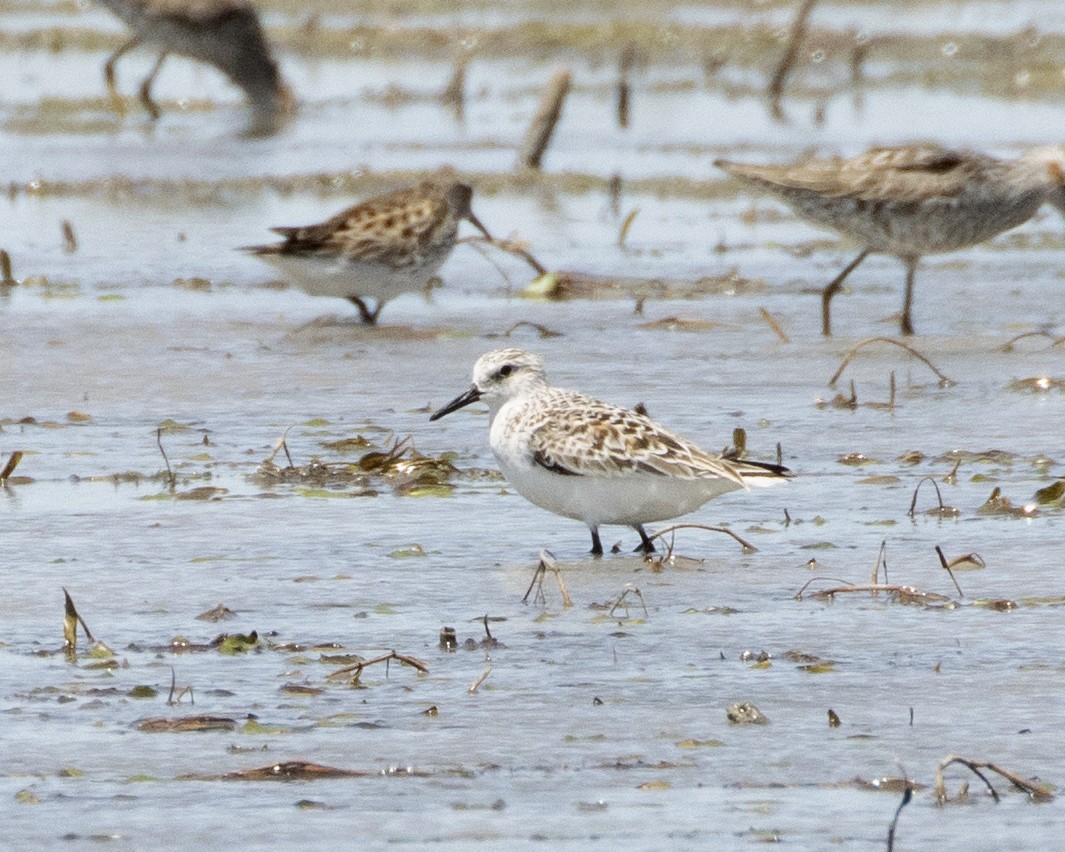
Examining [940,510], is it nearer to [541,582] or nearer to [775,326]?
[541,582]

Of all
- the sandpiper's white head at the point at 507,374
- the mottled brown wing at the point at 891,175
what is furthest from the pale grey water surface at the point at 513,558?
the mottled brown wing at the point at 891,175

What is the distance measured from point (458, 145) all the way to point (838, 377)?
12.1 m

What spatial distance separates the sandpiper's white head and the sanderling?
1.25ft

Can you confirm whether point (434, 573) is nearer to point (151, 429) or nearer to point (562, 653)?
point (562, 653)

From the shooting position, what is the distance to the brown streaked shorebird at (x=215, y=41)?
2664 cm

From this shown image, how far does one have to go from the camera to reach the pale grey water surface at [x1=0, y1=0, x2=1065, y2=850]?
511 centimetres

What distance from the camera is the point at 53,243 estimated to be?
16.1 metres

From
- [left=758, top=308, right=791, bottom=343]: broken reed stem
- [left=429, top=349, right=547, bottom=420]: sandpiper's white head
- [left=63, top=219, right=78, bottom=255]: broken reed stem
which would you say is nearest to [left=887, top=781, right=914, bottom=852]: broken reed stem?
[left=429, top=349, right=547, bottom=420]: sandpiper's white head

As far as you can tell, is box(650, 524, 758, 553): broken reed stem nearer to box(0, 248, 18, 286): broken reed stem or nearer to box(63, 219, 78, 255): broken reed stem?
box(0, 248, 18, 286): broken reed stem

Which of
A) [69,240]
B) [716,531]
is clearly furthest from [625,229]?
[716,531]

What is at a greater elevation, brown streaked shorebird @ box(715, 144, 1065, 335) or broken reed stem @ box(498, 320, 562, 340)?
brown streaked shorebird @ box(715, 144, 1065, 335)

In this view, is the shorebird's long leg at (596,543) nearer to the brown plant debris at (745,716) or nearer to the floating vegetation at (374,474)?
the floating vegetation at (374,474)

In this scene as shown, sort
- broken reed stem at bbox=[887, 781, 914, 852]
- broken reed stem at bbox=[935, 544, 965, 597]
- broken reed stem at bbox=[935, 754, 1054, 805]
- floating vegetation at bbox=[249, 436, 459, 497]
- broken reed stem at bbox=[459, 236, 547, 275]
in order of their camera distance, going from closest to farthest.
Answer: broken reed stem at bbox=[887, 781, 914, 852], broken reed stem at bbox=[935, 754, 1054, 805], broken reed stem at bbox=[935, 544, 965, 597], floating vegetation at bbox=[249, 436, 459, 497], broken reed stem at bbox=[459, 236, 547, 275]

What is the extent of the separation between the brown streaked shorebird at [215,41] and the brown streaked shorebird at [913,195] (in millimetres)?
14234
